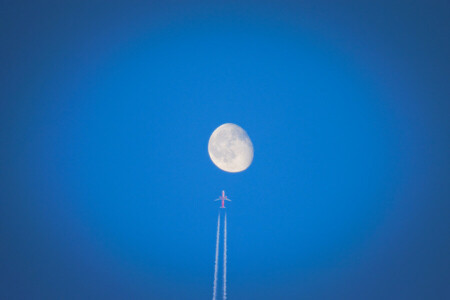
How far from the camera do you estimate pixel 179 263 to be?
2330 centimetres

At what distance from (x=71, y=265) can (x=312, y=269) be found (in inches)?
665

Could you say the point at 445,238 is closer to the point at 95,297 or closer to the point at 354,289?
the point at 354,289

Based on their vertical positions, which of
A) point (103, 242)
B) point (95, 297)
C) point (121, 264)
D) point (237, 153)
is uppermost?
point (237, 153)

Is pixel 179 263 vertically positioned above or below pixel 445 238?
below

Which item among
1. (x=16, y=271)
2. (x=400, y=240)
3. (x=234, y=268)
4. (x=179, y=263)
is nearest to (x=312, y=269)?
(x=234, y=268)

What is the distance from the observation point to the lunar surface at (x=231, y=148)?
25.7 meters

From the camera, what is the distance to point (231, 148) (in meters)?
25.7

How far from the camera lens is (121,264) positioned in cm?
2189

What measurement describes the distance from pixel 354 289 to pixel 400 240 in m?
7.57

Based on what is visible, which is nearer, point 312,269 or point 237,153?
point 312,269

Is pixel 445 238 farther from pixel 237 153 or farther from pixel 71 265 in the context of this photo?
pixel 71 265

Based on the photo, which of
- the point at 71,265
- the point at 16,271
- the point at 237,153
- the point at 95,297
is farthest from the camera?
the point at 237,153

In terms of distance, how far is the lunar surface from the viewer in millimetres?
25656

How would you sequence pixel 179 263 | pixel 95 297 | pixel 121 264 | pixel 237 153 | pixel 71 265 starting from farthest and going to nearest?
pixel 237 153, pixel 179 263, pixel 121 264, pixel 71 265, pixel 95 297
